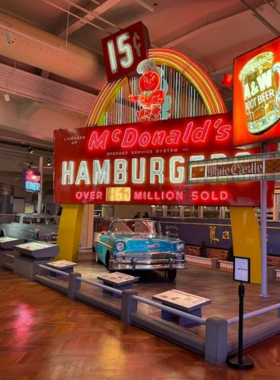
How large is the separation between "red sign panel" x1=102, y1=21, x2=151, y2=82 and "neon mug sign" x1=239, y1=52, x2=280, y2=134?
12.2ft

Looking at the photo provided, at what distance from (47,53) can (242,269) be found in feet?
28.2

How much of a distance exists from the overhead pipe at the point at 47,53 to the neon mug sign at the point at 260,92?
215 inches

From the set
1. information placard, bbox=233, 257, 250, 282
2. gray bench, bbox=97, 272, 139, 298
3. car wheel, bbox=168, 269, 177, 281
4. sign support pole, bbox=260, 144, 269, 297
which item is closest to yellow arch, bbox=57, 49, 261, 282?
sign support pole, bbox=260, 144, 269, 297

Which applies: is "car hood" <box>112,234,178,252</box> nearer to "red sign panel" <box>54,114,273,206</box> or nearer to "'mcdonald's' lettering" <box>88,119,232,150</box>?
"red sign panel" <box>54,114,273,206</box>

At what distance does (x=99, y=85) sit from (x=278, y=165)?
8810mm

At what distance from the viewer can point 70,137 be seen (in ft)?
35.9

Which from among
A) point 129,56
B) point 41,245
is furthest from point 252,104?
point 41,245

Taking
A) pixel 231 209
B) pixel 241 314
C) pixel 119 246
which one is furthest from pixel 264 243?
pixel 119 246

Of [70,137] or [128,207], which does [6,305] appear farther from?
[128,207]

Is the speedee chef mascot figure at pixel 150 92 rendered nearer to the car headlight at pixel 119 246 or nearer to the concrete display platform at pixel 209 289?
the car headlight at pixel 119 246

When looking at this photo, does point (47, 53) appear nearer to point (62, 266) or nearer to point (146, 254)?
point (62, 266)

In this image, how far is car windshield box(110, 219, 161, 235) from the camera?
359 inches

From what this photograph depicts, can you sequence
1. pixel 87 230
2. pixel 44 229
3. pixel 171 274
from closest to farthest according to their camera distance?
pixel 171 274 < pixel 44 229 < pixel 87 230

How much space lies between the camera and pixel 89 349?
4.39 m
